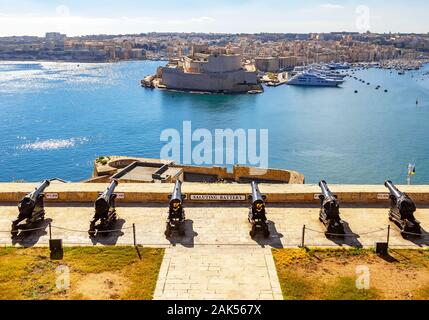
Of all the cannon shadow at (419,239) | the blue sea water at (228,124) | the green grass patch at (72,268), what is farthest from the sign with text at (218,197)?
the blue sea water at (228,124)

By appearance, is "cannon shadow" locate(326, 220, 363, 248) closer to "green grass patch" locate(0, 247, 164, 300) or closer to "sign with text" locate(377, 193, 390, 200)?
"sign with text" locate(377, 193, 390, 200)

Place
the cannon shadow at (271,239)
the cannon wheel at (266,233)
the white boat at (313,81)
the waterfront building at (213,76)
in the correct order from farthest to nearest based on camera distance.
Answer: the white boat at (313,81), the waterfront building at (213,76), the cannon wheel at (266,233), the cannon shadow at (271,239)

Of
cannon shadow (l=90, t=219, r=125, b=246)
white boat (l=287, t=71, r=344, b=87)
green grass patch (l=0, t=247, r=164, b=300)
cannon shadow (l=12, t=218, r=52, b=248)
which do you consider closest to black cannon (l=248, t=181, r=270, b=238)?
green grass patch (l=0, t=247, r=164, b=300)

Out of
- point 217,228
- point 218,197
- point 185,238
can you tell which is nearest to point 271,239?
point 217,228

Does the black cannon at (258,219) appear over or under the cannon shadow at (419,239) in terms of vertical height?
over

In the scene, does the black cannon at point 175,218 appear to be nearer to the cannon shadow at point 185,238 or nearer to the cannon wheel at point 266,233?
the cannon shadow at point 185,238

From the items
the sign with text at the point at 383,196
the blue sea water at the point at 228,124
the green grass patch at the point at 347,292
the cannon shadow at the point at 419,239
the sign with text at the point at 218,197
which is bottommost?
the blue sea water at the point at 228,124

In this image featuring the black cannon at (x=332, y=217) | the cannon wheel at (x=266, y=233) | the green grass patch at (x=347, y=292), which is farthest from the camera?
the black cannon at (x=332, y=217)
